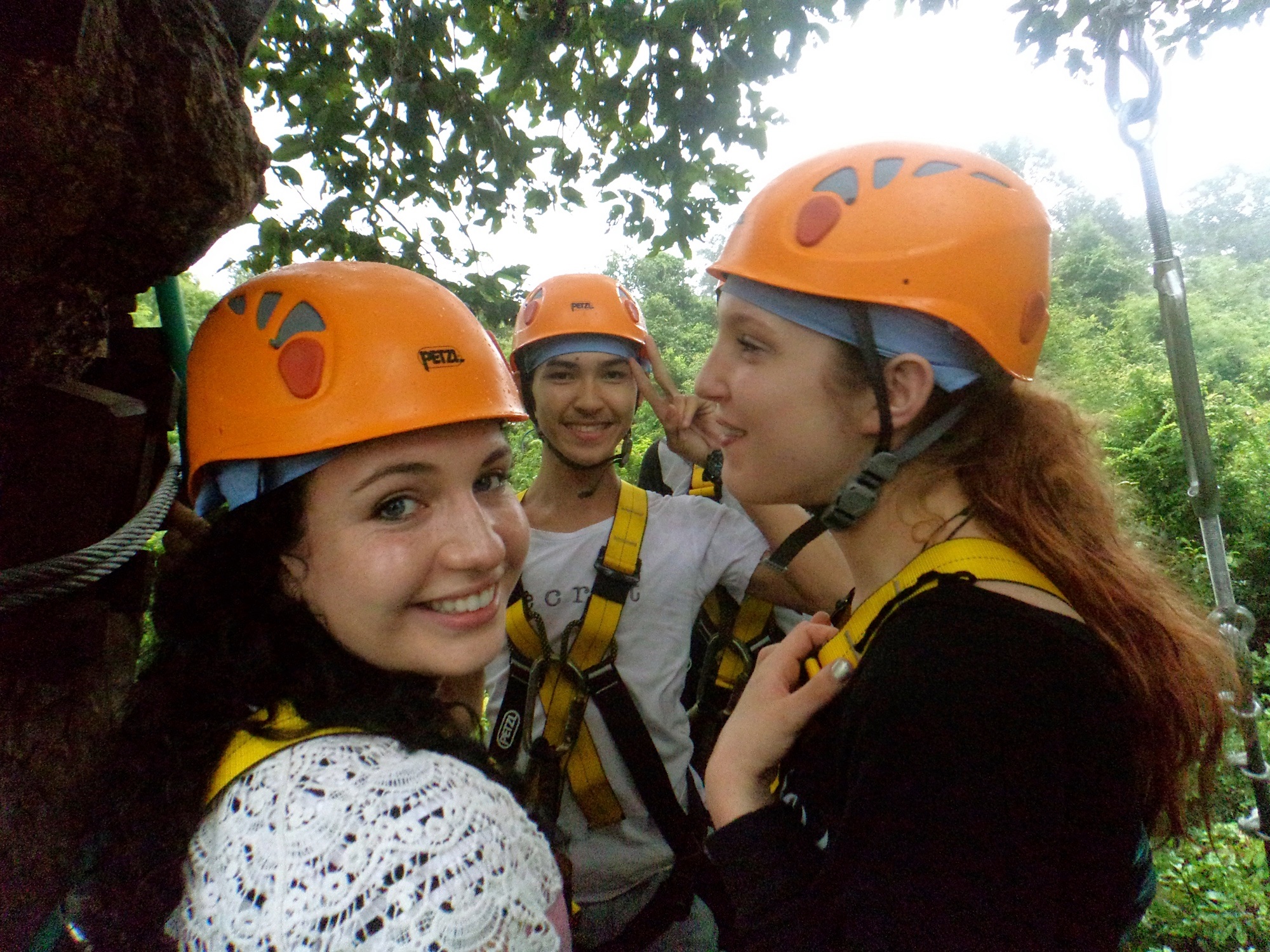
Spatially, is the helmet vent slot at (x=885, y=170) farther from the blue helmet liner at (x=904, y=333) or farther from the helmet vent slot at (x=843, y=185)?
the blue helmet liner at (x=904, y=333)

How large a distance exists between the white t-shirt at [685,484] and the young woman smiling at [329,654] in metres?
1.65

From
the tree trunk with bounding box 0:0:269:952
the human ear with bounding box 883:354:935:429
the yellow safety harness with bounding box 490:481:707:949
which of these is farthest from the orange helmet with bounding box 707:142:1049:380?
the yellow safety harness with bounding box 490:481:707:949

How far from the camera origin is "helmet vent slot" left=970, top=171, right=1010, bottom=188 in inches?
67.1

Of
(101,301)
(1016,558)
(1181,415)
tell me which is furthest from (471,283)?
(1181,415)

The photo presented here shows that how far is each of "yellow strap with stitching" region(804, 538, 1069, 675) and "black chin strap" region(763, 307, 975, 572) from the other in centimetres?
21

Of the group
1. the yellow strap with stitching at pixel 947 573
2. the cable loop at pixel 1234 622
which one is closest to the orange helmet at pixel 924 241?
the yellow strap with stitching at pixel 947 573

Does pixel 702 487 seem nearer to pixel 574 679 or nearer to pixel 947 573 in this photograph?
pixel 574 679

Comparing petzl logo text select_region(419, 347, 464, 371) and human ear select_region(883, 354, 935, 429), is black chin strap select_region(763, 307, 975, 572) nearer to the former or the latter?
human ear select_region(883, 354, 935, 429)

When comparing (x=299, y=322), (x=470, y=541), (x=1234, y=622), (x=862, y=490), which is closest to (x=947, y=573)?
(x=862, y=490)

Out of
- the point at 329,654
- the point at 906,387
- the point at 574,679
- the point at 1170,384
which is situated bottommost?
the point at 574,679

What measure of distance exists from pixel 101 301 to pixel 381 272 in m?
0.53

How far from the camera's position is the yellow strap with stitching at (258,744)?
1175mm

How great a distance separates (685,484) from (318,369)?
2345 millimetres

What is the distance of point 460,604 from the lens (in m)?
→ 1.51
